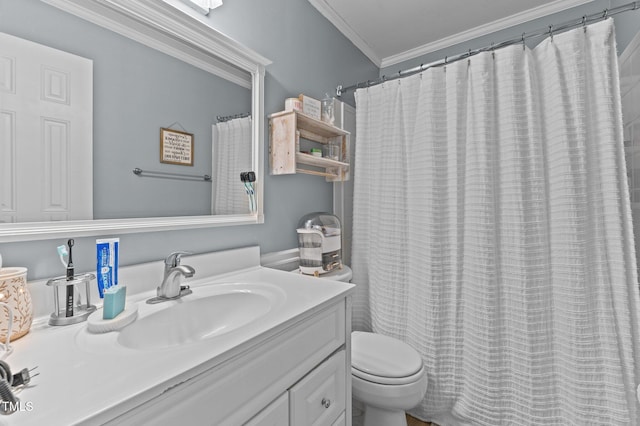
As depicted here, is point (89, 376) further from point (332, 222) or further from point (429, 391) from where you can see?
point (429, 391)

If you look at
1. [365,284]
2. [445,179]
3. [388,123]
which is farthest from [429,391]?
[388,123]

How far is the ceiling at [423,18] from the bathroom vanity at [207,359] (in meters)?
1.65

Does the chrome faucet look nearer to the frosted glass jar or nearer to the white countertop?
the white countertop

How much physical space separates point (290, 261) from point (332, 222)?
1.02 feet

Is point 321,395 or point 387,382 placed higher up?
point 321,395

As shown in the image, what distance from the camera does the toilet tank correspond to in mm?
1460

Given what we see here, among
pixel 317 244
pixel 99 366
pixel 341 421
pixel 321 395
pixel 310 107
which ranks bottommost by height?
pixel 341 421

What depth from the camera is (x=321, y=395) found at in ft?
2.80

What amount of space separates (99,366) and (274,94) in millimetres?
1249

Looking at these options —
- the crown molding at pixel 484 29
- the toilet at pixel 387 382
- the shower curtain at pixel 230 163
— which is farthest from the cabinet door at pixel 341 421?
the crown molding at pixel 484 29

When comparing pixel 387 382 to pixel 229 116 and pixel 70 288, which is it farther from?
pixel 229 116

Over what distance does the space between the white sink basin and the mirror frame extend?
0.27 metres

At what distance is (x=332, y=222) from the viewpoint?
1.58 m

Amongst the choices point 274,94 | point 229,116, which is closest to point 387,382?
point 229,116
